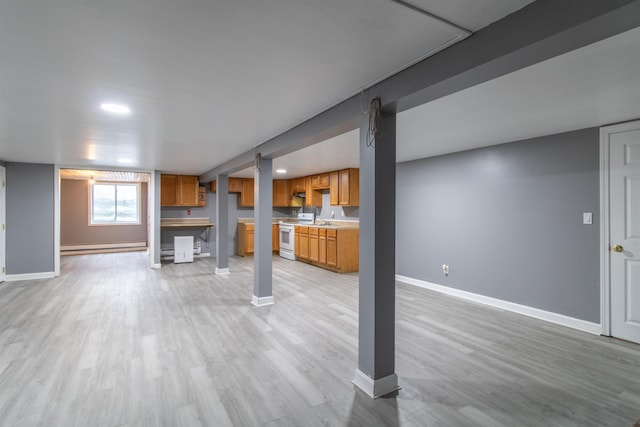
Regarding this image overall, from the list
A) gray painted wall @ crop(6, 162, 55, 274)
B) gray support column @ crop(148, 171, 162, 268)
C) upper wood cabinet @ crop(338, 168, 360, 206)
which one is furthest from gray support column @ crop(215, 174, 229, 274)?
gray painted wall @ crop(6, 162, 55, 274)

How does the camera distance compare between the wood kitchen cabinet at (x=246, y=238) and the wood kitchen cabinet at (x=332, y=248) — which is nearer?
the wood kitchen cabinet at (x=332, y=248)

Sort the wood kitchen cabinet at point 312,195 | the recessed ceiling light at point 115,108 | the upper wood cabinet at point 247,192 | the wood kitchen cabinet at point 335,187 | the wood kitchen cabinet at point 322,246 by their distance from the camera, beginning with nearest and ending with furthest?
the recessed ceiling light at point 115,108 < the wood kitchen cabinet at point 322,246 < the wood kitchen cabinet at point 335,187 < the wood kitchen cabinet at point 312,195 < the upper wood cabinet at point 247,192

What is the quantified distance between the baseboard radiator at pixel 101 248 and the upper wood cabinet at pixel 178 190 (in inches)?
108

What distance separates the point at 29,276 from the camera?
A: 5824 millimetres

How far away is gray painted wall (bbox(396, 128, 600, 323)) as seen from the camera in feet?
11.3

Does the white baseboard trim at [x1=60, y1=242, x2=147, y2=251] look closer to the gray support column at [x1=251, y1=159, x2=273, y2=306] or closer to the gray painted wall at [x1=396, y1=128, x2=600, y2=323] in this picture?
the gray support column at [x1=251, y1=159, x2=273, y2=306]

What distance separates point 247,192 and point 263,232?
483 cm

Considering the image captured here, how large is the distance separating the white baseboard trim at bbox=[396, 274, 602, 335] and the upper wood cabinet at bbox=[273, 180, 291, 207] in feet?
15.9

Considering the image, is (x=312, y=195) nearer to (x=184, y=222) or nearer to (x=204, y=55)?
(x=184, y=222)

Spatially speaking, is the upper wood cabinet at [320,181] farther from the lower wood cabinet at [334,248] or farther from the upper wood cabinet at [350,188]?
the lower wood cabinet at [334,248]

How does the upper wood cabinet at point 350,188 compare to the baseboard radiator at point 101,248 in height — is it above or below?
above

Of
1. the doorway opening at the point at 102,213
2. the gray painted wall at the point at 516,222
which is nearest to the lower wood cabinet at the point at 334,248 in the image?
the gray painted wall at the point at 516,222

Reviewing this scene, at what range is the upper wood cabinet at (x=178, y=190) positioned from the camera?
791 cm

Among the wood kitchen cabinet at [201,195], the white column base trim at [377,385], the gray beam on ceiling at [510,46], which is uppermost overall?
the gray beam on ceiling at [510,46]
